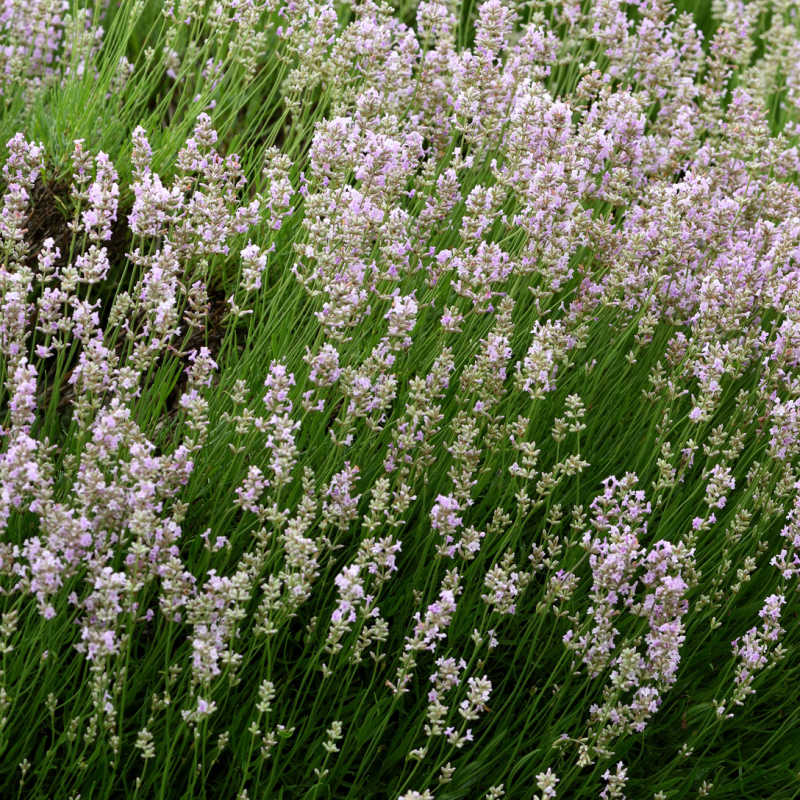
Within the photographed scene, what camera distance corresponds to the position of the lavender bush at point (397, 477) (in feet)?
7.63

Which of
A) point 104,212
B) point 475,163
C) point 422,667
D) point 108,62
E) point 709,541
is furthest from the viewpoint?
point 108,62

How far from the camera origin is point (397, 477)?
263 cm

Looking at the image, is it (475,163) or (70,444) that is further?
(475,163)

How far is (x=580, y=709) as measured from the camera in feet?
8.81

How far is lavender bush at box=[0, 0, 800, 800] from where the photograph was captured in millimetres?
2324

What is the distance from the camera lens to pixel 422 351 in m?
3.31

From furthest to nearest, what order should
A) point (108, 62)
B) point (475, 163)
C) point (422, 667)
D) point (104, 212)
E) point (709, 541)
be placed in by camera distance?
point (108, 62) < point (475, 163) < point (709, 541) < point (422, 667) < point (104, 212)

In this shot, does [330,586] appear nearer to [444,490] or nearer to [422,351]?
[444,490]

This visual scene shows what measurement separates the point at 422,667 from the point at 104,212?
1400 millimetres

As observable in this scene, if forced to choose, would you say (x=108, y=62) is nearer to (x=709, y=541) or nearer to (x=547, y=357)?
(x=547, y=357)

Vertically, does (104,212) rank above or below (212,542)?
above

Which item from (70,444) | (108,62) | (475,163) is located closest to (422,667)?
(70,444)

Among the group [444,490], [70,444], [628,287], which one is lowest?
[70,444]

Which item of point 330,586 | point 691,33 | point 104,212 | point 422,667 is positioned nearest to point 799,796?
point 422,667
